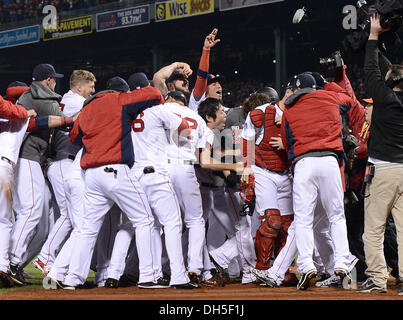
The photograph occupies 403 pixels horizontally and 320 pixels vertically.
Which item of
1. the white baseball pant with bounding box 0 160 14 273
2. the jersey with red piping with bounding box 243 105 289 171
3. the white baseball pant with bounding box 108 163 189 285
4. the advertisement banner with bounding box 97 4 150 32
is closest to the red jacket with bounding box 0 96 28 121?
the white baseball pant with bounding box 0 160 14 273

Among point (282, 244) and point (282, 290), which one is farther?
point (282, 244)

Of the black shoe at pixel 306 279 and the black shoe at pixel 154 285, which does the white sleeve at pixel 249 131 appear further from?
the black shoe at pixel 154 285

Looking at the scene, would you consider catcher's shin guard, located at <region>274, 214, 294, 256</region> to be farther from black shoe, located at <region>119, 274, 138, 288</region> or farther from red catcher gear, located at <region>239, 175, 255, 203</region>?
black shoe, located at <region>119, 274, 138, 288</region>

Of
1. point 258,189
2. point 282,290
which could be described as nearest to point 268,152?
point 258,189

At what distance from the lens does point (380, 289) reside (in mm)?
6156

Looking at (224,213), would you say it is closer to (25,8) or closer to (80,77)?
(80,77)

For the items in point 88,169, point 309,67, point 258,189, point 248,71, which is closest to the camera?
point 88,169

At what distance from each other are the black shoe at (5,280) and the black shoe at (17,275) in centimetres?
6

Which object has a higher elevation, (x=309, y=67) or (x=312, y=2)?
(x=312, y=2)

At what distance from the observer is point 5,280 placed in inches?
267

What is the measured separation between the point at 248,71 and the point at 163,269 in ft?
69.9

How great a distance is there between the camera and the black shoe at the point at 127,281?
699 centimetres

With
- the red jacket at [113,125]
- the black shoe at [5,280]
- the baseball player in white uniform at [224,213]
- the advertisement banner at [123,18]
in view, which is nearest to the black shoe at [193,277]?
the baseball player in white uniform at [224,213]

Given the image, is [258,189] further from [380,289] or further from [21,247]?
[21,247]
